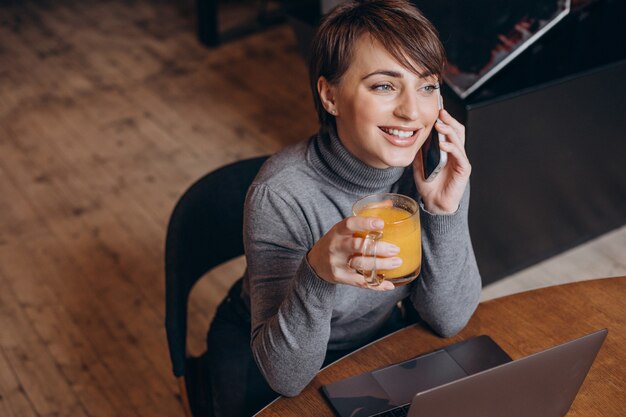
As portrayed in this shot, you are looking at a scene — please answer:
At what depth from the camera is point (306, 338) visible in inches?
50.3

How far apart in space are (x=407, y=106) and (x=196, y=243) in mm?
562

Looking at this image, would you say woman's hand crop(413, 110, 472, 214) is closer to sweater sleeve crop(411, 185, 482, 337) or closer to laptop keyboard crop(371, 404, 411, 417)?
sweater sleeve crop(411, 185, 482, 337)

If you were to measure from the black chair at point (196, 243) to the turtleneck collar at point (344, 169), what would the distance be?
248mm

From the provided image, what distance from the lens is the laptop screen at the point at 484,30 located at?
7.69 ft

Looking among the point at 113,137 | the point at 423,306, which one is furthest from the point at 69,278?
the point at 423,306

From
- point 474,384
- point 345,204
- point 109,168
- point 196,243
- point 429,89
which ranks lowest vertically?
point 109,168

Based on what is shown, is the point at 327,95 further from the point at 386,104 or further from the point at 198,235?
the point at 198,235

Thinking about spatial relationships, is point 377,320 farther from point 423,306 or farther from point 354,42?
point 354,42

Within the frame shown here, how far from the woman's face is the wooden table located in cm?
32

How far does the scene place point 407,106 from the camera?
125cm

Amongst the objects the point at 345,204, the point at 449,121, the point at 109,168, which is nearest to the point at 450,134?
the point at 449,121

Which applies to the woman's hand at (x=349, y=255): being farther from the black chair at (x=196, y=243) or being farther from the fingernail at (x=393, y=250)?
the black chair at (x=196, y=243)

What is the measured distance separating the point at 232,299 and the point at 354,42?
68 centimetres

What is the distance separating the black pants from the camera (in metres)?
1.52
